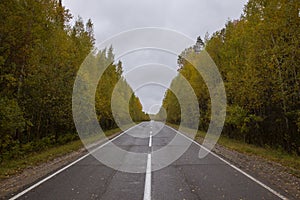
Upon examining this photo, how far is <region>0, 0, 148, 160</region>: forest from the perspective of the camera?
10.4 m

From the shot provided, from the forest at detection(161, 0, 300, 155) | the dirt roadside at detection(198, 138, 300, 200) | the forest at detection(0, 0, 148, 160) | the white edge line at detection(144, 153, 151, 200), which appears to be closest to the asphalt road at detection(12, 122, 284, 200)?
the white edge line at detection(144, 153, 151, 200)

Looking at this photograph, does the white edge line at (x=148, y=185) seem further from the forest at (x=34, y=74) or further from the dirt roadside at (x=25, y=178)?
the forest at (x=34, y=74)

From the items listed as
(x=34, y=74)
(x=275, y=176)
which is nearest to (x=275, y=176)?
(x=275, y=176)

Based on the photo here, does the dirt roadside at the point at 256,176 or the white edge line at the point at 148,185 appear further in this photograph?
the dirt roadside at the point at 256,176

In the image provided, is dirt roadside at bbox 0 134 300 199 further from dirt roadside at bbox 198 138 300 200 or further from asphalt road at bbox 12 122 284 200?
asphalt road at bbox 12 122 284 200

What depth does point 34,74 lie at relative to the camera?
14.1m

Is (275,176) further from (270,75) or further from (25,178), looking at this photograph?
(25,178)

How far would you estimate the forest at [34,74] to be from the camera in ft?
34.1

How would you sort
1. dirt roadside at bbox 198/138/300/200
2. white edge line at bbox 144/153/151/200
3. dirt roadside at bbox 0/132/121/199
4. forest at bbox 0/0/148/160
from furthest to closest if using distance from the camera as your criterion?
forest at bbox 0/0/148/160 → dirt roadside at bbox 0/132/121/199 → dirt roadside at bbox 198/138/300/200 → white edge line at bbox 144/153/151/200

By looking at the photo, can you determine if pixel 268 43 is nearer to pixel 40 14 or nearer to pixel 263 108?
pixel 263 108

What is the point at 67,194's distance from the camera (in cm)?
587

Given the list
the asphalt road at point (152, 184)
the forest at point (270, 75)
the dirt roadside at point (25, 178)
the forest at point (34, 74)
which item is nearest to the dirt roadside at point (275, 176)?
the asphalt road at point (152, 184)

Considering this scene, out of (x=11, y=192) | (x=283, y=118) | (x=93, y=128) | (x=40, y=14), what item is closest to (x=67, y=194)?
(x=11, y=192)

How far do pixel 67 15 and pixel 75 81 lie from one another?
454 cm
